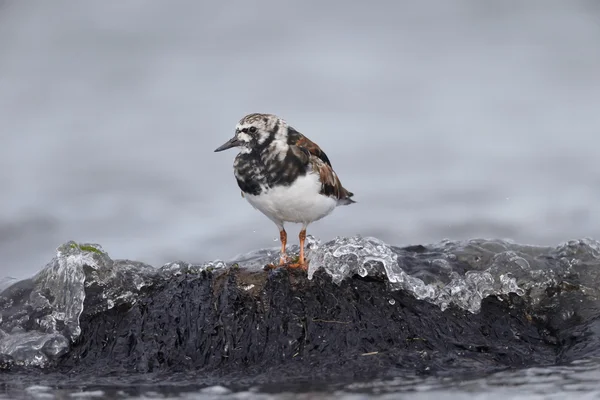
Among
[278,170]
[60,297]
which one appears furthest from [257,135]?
[60,297]

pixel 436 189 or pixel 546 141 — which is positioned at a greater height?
pixel 546 141

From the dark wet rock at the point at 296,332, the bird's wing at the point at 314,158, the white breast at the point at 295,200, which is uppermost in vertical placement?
the bird's wing at the point at 314,158

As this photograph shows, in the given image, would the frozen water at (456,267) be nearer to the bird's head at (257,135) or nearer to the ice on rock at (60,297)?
the bird's head at (257,135)

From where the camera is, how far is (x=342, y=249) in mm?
6082

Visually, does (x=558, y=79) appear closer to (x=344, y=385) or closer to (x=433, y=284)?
(x=433, y=284)

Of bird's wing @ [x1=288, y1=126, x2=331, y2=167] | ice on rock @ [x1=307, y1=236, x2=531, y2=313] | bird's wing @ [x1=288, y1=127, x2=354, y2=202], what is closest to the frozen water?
ice on rock @ [x1=307, y1=236, x2=531, y2=313]

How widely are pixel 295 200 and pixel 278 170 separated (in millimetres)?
285

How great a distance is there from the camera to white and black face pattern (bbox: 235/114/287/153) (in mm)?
6363

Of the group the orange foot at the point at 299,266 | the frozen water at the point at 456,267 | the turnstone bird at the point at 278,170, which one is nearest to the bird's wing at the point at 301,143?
the turnstone bird at the point at 278,170

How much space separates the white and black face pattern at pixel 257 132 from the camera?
20.9 feet

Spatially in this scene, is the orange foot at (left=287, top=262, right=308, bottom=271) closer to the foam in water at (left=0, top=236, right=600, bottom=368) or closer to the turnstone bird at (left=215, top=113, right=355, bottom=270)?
the turnstone bird at (left=215, top=113, right=355, bottom=270)

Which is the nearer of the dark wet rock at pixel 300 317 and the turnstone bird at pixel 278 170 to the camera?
the dark wet rock at pixel 300 317

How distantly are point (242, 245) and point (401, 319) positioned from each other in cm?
484

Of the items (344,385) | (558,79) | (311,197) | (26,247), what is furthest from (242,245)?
(558,79)
